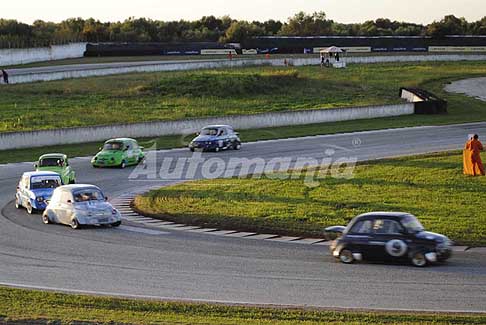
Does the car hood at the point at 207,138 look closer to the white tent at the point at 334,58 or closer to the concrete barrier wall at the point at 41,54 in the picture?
the white tent at the point at 334,58

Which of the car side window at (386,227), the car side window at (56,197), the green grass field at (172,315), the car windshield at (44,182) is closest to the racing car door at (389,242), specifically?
the car side window at (386,227)

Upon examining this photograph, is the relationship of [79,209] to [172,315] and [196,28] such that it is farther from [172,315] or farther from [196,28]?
[196,28]

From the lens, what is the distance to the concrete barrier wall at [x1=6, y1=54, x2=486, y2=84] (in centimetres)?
7548

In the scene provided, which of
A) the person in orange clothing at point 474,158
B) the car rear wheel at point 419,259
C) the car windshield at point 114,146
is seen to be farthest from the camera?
the car windshield at point 114,146

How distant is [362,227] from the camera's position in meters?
21.3

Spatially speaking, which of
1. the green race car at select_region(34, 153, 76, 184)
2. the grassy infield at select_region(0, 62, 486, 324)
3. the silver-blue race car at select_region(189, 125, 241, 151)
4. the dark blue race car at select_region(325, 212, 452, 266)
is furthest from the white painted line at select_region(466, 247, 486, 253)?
the silver-blue race car at select_region(189, 125, 241, 151)

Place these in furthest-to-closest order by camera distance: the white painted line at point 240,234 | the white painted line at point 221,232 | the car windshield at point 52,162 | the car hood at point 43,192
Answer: the car windshield at point 52,162, the car hood at point 43,192, the white painted line at point 221,232, the white painted line at point 240,234

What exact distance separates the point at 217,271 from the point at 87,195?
8389 millimetres

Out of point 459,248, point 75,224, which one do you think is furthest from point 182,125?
point 459,248

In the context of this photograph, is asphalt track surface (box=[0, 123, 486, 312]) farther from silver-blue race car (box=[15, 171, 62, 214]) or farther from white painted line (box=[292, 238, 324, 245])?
silver-blue race car (box=[15, 171, 62, 214])

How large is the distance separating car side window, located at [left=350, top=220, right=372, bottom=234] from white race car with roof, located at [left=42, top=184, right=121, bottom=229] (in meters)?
8.52

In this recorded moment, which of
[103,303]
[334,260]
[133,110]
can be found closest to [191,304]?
[103,303]

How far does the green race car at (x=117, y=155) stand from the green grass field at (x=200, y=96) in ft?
40.1

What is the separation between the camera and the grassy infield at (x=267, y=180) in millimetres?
16094
